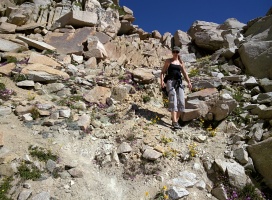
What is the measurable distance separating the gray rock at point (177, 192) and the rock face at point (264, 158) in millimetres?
1992

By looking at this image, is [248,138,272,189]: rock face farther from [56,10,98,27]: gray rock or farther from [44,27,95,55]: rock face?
[56,10,98,27]: gray rock

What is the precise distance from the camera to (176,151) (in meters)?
6.74

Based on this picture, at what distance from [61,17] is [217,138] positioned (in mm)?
12513

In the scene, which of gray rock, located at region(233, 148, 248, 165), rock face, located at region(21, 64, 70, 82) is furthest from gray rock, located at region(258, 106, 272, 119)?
rock face, located at region(21, 64, 70, 82)

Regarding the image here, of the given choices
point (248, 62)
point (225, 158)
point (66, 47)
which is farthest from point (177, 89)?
point (66, 47)

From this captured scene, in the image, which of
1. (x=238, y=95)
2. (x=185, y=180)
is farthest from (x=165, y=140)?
(x=238, y=95)

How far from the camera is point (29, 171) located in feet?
18.4

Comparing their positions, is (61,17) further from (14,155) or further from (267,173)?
(267,173)

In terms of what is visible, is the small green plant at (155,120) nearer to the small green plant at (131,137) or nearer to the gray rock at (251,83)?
the small green plant at (131,137)

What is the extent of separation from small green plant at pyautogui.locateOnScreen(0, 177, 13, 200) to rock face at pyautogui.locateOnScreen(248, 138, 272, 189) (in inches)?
221

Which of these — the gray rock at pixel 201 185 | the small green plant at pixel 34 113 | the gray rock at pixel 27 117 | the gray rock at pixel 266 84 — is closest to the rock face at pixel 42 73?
the small green plant at pixel 34 113

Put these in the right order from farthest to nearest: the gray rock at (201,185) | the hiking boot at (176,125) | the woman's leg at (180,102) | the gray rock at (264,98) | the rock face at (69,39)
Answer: the rock face at (69,39) → the gray rock at (264,98) → the woman's leg at (180,102) → the hiking boot at (176,125) → the gray rock at (201,185)

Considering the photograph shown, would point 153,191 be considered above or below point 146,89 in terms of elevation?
Result: below

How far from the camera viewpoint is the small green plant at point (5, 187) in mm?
5002
